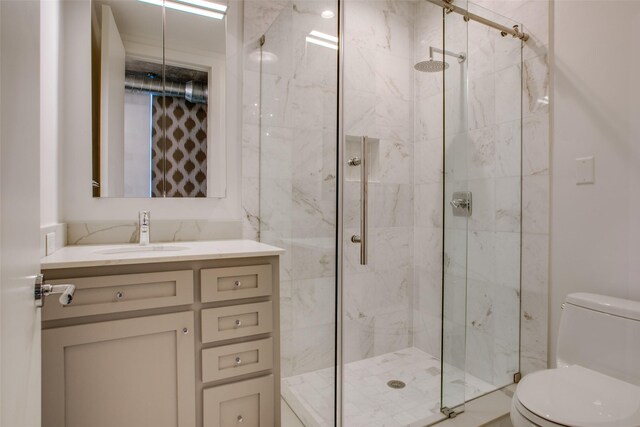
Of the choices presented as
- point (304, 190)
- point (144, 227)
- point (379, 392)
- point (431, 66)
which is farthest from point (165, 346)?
point (431, 66)

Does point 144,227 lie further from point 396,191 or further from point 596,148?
point 596,148

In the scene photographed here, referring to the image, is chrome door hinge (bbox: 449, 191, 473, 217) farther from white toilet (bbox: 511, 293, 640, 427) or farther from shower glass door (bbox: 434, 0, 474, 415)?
white toilet (bbox: 511, 293, 640, 427)

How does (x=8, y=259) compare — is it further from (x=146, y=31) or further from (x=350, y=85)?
(x=350, y=85)

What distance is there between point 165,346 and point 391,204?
1.68 m

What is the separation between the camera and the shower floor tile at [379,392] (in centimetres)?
153

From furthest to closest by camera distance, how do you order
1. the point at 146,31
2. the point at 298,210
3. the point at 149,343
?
1. the point at 146,31
2. the point at 298,210
3. the point at 149,343

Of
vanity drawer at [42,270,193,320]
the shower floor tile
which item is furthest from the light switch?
vanity drawer at [42,270,193,320]

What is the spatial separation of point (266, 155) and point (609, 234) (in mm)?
1681

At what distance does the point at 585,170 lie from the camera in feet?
5.14

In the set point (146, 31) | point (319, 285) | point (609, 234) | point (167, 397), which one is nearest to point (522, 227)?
point (609, 234)

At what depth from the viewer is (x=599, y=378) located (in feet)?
4.20

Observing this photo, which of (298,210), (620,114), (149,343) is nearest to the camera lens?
(149,343)

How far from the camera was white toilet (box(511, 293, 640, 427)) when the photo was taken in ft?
3.49

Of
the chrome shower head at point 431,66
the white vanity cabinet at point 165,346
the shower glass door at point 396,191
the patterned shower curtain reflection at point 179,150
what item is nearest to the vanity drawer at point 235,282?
the white vanity cabinet at point 165,346
